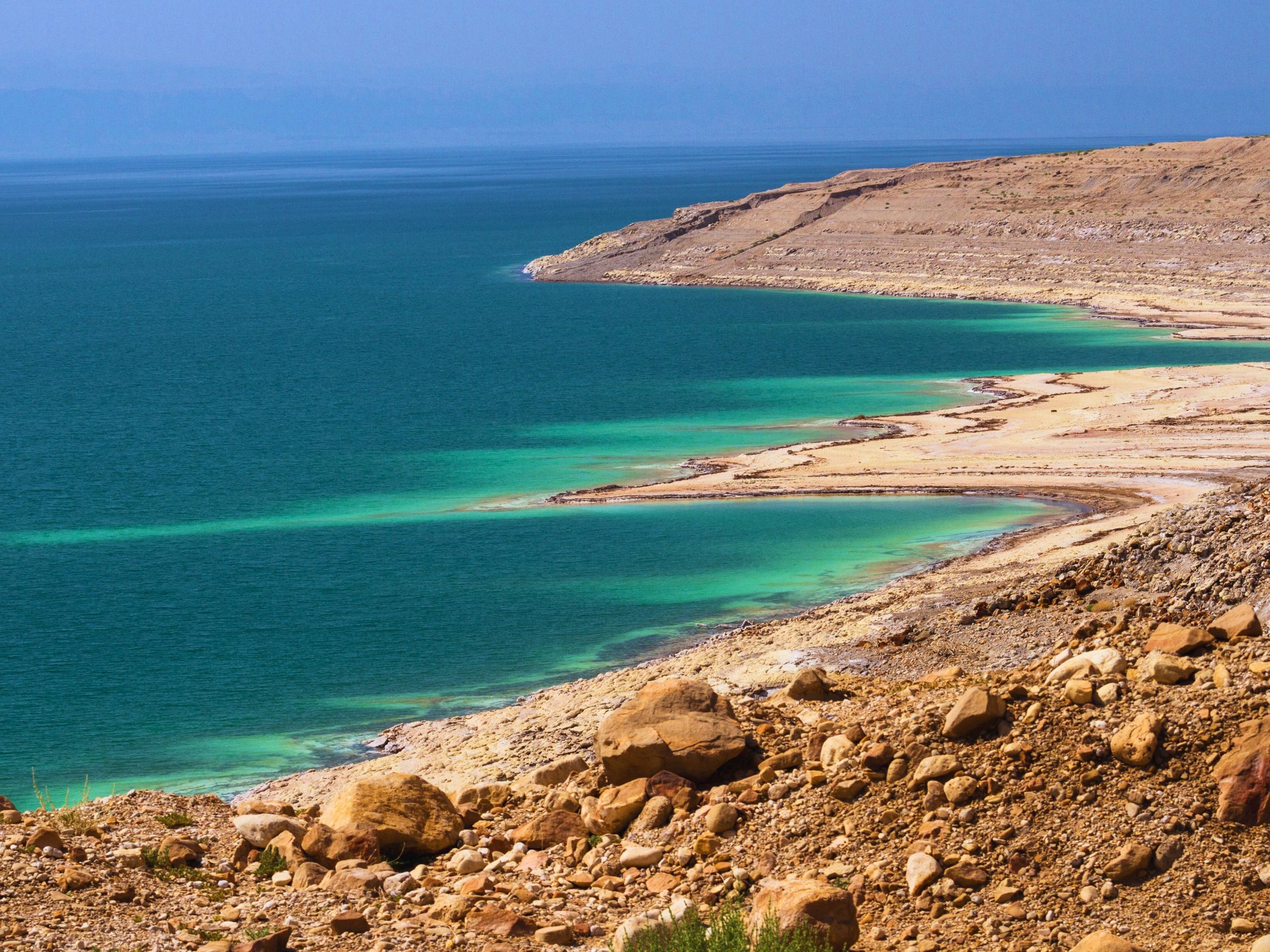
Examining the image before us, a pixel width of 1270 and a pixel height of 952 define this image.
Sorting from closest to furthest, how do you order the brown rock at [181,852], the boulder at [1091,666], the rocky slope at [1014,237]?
the brown rock at [181,852], the boulder at [1091,666], the rocky slope at [1014,237]

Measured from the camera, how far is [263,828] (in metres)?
14.1

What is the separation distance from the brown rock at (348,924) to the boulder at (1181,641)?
8.52 m

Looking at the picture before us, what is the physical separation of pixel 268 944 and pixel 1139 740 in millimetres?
7826

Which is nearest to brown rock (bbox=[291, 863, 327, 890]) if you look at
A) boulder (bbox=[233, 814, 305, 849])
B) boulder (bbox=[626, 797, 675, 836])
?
boulder (bbox=[233, 814, 305, 849])

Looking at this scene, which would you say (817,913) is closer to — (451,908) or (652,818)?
(652,818)

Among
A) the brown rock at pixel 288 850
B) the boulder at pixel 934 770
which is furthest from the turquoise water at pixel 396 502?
the boulder at pixel 934 770

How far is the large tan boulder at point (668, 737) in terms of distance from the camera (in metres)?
14.9

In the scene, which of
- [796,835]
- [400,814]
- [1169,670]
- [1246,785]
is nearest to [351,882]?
[400,814]

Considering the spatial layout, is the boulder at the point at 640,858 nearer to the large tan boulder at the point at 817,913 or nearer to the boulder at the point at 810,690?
the large tan boulder at the point at 817,913

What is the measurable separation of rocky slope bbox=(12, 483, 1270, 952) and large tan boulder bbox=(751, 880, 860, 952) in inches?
0.9

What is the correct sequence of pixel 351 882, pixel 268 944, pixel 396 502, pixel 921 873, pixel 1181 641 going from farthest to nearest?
pixel 396 502 → pixel 1181 641 → pixel 351 882 → pixel 921 873 → pixel 268 944

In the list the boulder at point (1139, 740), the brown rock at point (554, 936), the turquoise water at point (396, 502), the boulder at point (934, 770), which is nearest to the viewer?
the brown rock at point (554, 936)

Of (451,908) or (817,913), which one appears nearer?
(817,913)

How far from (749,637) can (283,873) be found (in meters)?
15.5
